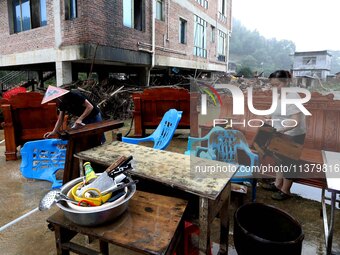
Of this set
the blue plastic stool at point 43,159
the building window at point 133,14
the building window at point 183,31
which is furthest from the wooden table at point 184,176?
the building window at point 183,31

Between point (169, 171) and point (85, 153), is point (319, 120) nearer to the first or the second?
point (169, 171)

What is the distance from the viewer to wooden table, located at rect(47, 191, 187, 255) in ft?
4.44

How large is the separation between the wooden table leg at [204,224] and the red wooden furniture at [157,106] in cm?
471

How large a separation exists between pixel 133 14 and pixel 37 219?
31.3ft

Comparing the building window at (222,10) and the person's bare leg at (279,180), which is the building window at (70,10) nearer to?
the person's bare leg at (279,180)

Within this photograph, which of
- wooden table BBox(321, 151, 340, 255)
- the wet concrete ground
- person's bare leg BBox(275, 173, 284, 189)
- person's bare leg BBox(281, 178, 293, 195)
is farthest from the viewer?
person's bare leg BBox(275, 173, 284, 189)

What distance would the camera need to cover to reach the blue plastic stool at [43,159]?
11.7 ft

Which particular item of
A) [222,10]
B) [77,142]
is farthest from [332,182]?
[222,10]

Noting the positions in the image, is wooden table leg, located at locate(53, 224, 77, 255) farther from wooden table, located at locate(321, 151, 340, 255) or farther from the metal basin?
wooden table, located at locate(321, 151, 340, 255)

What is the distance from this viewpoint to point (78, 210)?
138cm

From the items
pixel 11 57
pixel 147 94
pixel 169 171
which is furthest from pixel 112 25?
pixel 169 171

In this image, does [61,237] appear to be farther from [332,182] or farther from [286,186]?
[286,186]

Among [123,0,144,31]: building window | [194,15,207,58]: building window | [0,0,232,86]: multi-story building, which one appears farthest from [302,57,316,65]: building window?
[123,0,144,31]: building window

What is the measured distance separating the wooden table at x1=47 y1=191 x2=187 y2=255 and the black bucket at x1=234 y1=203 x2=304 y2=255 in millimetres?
595
